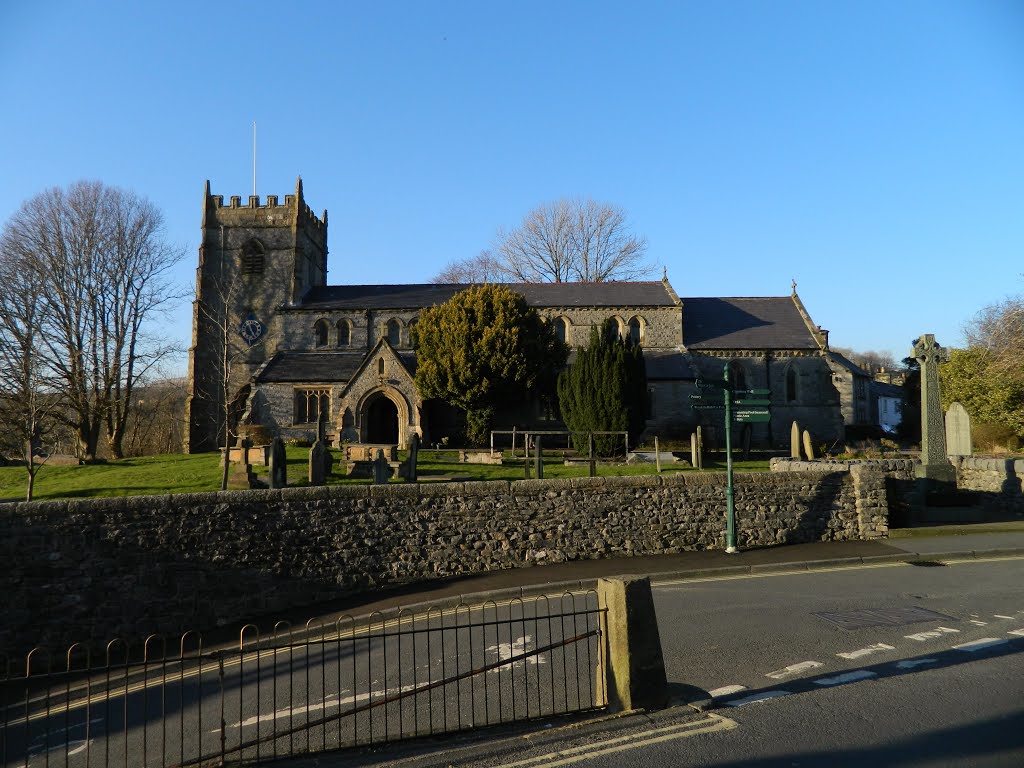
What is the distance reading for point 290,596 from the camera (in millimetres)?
13281

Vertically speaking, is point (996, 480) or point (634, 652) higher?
point (996, 480)

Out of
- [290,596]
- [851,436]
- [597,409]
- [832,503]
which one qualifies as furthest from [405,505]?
[851,436]

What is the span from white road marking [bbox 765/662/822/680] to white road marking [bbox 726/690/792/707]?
0.44 metres

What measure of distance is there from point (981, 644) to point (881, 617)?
134 cm

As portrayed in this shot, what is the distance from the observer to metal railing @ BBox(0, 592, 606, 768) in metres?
6.05

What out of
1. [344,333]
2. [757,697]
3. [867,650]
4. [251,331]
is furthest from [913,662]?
[251,331]

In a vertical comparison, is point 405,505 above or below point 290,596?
above

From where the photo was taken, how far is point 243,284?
137 feet

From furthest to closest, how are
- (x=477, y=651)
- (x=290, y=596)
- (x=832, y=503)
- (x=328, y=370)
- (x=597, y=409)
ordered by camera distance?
1. (x=328, y=370)
2. (x=597, y=409)
3. (x=832, y=503)
4. (x=290, y=596)
5. (x=477, y=651)

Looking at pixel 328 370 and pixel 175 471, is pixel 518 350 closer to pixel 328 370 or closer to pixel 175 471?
pixel 328 370

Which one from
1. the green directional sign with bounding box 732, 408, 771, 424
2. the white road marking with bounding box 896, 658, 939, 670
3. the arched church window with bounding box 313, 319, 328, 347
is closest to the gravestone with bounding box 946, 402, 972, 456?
the green directional sign with bounding box 732, 408, 771, 424

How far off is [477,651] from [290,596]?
18.9 ft

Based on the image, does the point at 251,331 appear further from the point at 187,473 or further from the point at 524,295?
the point at 187,473

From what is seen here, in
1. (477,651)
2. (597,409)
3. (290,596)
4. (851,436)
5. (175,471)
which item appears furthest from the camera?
(851,436)
